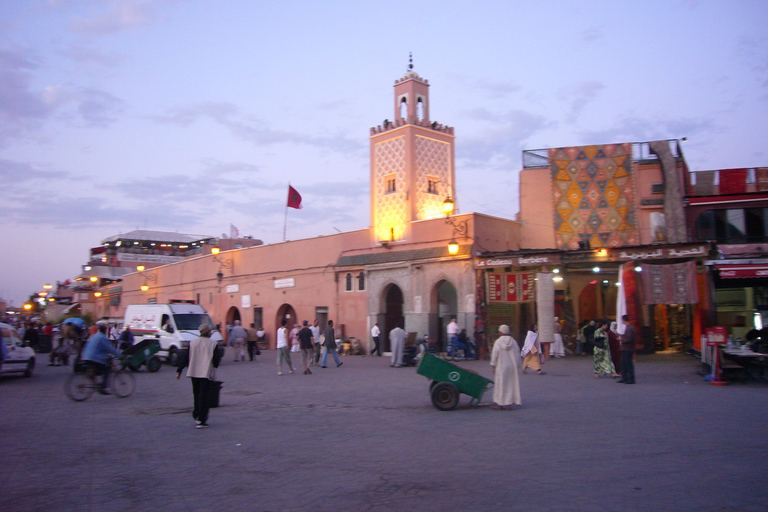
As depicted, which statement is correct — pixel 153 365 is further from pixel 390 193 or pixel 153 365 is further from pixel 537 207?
pixel 537 207

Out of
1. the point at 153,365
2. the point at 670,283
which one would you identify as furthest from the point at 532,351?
the point at 153,365

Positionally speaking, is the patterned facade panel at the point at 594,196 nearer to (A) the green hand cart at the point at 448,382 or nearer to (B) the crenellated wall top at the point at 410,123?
(B) the crenellated wall top at the point at 410,123

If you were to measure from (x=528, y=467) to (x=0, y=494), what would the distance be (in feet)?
16.8

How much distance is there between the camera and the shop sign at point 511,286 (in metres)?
21.1

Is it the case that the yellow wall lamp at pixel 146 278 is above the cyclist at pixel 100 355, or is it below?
above

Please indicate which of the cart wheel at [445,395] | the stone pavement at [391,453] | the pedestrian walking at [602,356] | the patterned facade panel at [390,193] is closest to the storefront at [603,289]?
the pedestrian walking at [602,356]

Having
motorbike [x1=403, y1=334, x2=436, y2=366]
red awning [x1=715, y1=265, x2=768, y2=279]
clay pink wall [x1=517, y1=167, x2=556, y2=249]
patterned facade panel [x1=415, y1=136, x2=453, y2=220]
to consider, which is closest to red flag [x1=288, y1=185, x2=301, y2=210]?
patterned facade panel [x1=415, y1=136, x2=453, y2=220]

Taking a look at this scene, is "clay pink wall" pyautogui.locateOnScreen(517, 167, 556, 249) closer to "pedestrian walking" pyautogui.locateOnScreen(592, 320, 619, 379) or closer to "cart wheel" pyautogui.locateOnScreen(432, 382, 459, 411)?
"pedestrian walking" pyautogui.locateOnScreen(592, 320, 619, 379)

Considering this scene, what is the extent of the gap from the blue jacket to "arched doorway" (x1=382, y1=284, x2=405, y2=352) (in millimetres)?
14967

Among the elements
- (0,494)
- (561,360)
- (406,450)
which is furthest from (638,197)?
(0,494)

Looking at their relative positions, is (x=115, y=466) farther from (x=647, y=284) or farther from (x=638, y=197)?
(x=638, y=197)

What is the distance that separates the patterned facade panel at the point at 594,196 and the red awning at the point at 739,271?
4033 mm

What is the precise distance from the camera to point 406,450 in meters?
7.31

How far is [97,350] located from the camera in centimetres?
1199
